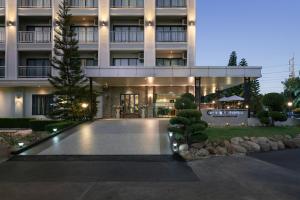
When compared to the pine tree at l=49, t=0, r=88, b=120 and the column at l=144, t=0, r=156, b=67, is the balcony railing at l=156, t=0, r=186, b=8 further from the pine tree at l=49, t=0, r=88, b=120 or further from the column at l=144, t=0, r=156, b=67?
the pine tree at l=49, t=0, r=88, b=120

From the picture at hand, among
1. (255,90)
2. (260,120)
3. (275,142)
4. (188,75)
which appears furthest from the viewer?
(255,90)

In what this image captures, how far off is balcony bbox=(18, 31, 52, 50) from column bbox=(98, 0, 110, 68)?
4.75 meters

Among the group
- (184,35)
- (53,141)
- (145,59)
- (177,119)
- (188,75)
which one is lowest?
(53,141)

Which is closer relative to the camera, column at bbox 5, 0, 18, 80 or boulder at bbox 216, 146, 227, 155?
boulder at bbox 216, 146, 227, 155

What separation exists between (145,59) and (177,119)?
16.9 meters

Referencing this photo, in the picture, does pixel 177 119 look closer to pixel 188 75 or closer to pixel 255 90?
pixel 188 75

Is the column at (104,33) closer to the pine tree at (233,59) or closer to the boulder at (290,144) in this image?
the boulder at (290,144)

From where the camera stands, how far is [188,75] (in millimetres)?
21547

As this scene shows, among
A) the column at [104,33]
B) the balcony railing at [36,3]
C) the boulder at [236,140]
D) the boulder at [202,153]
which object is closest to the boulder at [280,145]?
the boulder at [236,140]

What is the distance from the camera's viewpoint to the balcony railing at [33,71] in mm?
29062

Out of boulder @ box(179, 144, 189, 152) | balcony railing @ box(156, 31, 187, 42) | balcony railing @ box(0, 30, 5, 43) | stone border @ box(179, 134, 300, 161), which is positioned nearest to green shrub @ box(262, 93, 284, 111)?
stone border @ box(179, 134, 300, 161)

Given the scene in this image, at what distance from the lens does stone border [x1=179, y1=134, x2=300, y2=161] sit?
38.2ft

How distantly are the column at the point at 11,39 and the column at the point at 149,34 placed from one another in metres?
12.0

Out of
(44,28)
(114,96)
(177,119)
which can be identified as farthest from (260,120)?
(44,28)
